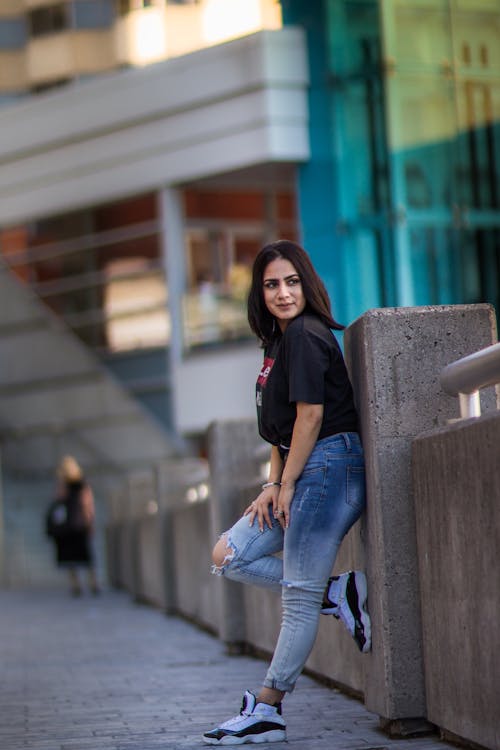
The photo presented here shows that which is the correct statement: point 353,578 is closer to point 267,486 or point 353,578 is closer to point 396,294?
point 267,486

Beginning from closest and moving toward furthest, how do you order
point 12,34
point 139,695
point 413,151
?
point 139,695, point 413,151, point 12,34

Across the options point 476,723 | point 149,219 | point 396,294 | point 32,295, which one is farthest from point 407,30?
point 476,723

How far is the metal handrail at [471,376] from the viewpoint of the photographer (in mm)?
5148

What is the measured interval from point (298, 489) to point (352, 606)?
0.51 m

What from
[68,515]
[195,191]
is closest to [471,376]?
[68,515]

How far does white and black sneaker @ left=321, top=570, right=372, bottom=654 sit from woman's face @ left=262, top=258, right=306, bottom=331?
1044mm

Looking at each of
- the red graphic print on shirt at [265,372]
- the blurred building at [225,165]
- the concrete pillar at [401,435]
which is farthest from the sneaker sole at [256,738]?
the blurred building at [225,165]

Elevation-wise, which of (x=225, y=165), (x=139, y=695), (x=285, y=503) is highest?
(x=225, y=165)

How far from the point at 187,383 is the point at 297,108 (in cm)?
570

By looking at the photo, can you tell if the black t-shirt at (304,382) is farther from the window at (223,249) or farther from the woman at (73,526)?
the window at (223,249)

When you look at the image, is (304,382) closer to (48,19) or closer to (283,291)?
(283,291)

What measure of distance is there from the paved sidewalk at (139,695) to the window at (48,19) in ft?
70.1

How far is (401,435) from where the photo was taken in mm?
5945

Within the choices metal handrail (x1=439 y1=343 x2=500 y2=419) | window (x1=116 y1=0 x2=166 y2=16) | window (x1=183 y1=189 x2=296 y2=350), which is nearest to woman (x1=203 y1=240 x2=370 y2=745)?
metal handrail (x1=439 y1=343 x2=500 y2=419)
